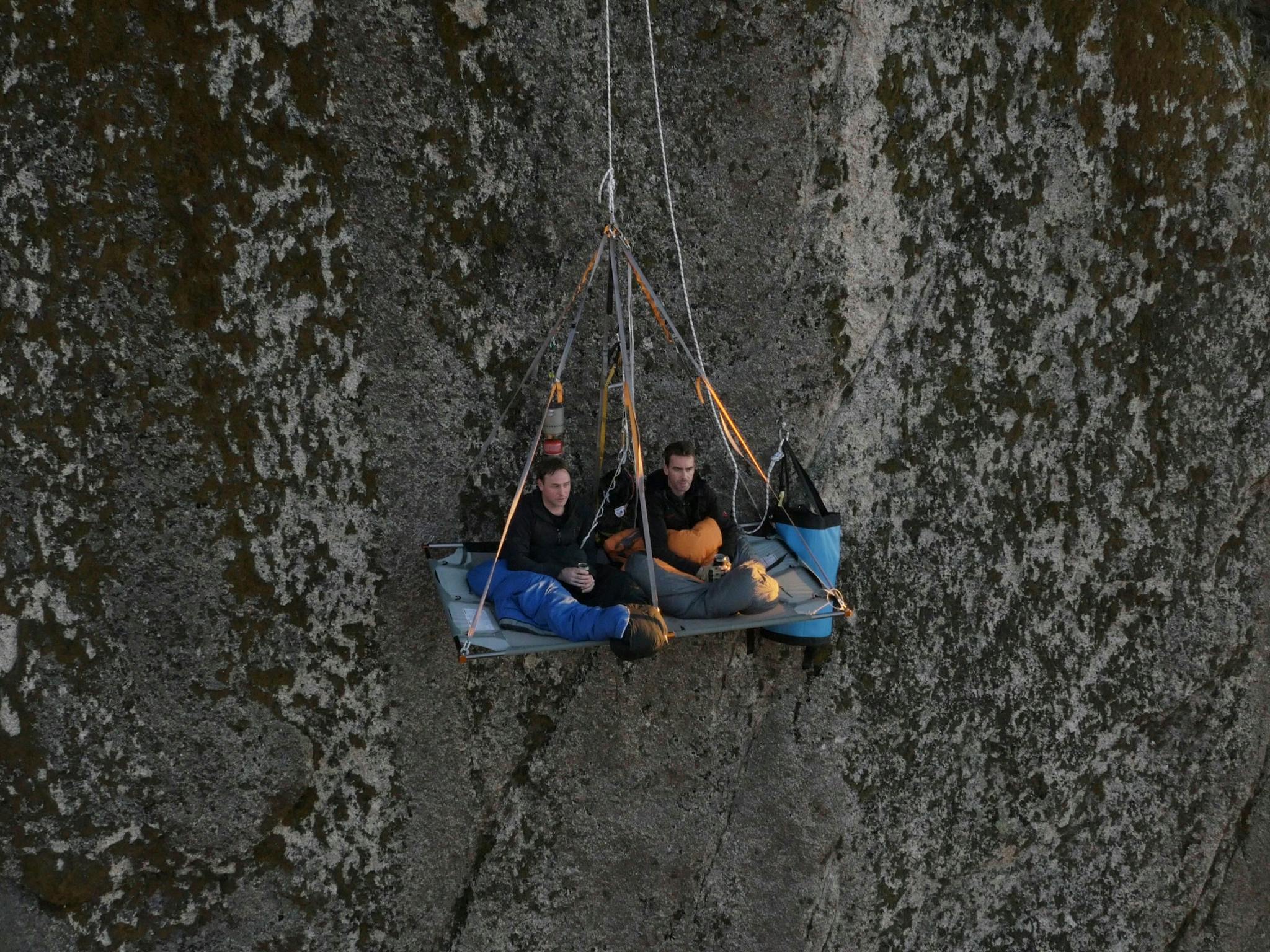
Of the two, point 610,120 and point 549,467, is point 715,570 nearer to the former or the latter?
point 549,467

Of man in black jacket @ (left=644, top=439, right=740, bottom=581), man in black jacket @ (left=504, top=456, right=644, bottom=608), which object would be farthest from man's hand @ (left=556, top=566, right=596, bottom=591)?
man in black jacket @ (left=644, top=439, right=740, bottom=581)

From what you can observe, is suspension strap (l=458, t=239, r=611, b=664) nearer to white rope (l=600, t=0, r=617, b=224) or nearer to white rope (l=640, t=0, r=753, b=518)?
white rope (l=600, t=0, r=617, b=224)

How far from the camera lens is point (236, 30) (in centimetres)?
340

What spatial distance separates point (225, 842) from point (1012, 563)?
10.7 ft

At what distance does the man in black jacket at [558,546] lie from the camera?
11.9 ft

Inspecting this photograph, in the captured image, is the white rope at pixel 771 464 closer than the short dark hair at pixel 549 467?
No

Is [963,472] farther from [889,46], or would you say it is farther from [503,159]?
[503,159]

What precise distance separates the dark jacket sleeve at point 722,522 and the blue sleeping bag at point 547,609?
58 centimetres

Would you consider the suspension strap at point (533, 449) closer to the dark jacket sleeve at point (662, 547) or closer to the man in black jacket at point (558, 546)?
the man in black jacket at point (558, 546)

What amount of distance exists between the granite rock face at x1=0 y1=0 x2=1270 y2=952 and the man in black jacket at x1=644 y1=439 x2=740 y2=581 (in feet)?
1.26

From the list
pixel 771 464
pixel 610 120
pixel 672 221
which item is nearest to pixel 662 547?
pixel 771 464

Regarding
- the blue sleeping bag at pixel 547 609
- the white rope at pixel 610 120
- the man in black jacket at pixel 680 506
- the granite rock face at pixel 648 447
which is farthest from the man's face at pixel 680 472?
the white rope at pixel 610 120

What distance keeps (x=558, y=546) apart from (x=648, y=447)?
655mm

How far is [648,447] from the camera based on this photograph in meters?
4.17
